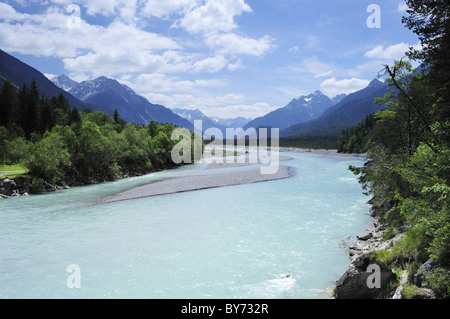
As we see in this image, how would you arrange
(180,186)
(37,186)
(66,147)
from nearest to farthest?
(37,186)
(180,186)
(66,147)

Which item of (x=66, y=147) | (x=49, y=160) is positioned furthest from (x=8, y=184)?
(x=66, y=147)

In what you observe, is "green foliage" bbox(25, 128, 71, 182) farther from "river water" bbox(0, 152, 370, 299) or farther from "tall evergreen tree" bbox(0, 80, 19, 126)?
"tall evergreen tree" bbox(0, 80, 19, 126)

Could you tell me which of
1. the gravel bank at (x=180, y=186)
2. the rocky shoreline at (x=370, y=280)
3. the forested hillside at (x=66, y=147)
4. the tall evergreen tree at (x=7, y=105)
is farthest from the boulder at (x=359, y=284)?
the tall evergreen tree at (x=7, y=105)

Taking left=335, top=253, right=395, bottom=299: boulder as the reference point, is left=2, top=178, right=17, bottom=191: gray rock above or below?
above

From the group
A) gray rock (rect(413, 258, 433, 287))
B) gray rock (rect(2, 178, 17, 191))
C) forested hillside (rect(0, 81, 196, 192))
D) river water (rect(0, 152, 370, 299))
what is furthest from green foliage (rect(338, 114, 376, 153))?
gray rock (rect(413, 258, 433, 287))

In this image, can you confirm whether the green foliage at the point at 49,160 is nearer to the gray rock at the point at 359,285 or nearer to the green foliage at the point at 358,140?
the gray rock at the point at 359,285

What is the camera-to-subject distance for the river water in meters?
12.2

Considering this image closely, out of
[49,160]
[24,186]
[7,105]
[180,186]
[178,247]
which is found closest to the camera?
[178,247]

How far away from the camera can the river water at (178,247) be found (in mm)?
12188

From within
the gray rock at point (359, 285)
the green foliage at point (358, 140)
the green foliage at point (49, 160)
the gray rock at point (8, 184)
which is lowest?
the gray rock at point (359, 285)

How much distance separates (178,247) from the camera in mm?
16812

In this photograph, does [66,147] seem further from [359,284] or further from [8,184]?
[359,284]
